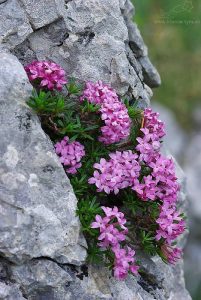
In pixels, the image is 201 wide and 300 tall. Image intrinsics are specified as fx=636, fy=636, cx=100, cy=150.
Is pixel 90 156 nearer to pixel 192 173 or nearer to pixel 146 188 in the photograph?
pixel 146 188

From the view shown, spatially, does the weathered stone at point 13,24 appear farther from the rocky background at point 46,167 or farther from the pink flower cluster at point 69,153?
the pink flower cluster at point 69,153

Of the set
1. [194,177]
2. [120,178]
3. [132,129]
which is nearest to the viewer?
[120,178]

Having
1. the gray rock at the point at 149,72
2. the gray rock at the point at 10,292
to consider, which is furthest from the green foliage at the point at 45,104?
the gray rock at the point at 149,72

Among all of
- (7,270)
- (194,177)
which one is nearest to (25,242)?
(7,270)

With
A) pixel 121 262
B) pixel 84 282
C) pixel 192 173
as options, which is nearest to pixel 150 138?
pixel 121 262

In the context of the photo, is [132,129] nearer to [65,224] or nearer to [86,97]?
[86,97]
